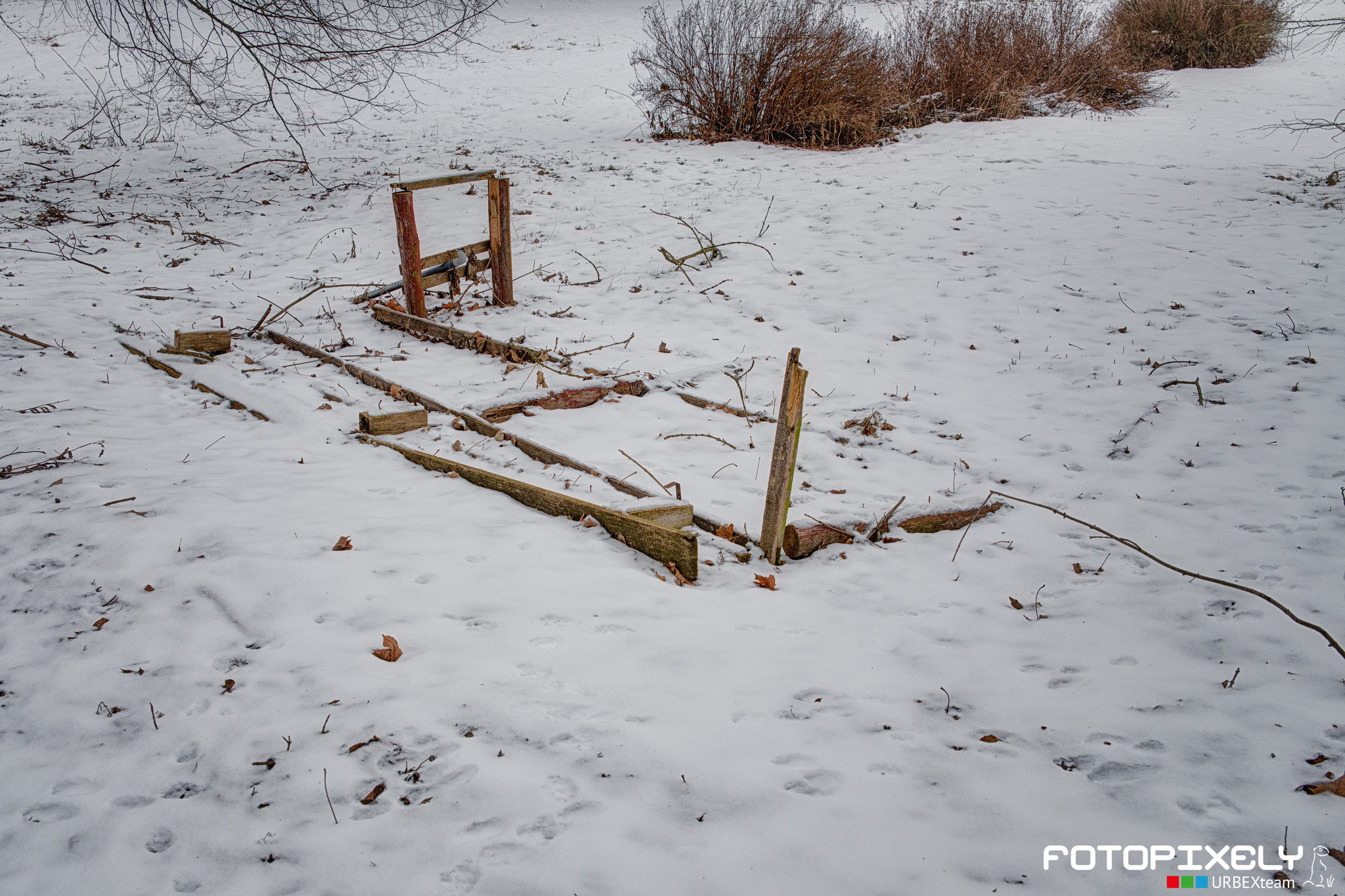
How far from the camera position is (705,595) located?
2.85 m

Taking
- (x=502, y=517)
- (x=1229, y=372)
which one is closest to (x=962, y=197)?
(x=1229, y=372)

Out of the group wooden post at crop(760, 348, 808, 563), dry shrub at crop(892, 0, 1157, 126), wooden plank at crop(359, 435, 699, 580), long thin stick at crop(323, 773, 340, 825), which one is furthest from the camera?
dry shrub at crop(892, 0, 1157, 126)

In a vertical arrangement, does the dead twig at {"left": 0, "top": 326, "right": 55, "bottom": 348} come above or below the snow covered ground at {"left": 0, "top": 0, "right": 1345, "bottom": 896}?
above

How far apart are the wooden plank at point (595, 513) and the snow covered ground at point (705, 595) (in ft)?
0.27

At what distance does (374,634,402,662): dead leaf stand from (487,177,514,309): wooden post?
14.4ft

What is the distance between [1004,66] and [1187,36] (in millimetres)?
5867

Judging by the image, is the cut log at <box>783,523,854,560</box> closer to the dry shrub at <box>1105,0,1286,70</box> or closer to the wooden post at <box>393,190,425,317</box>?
the wooden post at <box>393,190,425,317</box>

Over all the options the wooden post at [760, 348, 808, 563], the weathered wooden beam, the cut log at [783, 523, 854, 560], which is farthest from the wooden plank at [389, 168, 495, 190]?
the cut log at [783, 523, 854, 560]

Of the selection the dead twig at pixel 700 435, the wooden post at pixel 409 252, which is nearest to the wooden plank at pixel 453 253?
the wooden post at pixel 409 252

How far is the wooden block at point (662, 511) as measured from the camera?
3127 mm

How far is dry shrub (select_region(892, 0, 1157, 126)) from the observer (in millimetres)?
12367

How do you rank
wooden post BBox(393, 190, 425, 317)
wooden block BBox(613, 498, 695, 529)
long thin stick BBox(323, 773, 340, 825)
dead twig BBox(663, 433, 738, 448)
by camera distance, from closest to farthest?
long thin stick BBox(323, 773, 340, 825) < wooden block BBox(613, 498, 695, 529) < dead twig BBox(663, 433, 738, 448) < wooden post BBox(393, 190, 425, 317)

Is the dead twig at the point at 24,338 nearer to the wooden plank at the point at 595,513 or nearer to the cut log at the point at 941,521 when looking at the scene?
the wooden plank at the point at 595,513

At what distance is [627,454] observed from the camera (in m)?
4.04
